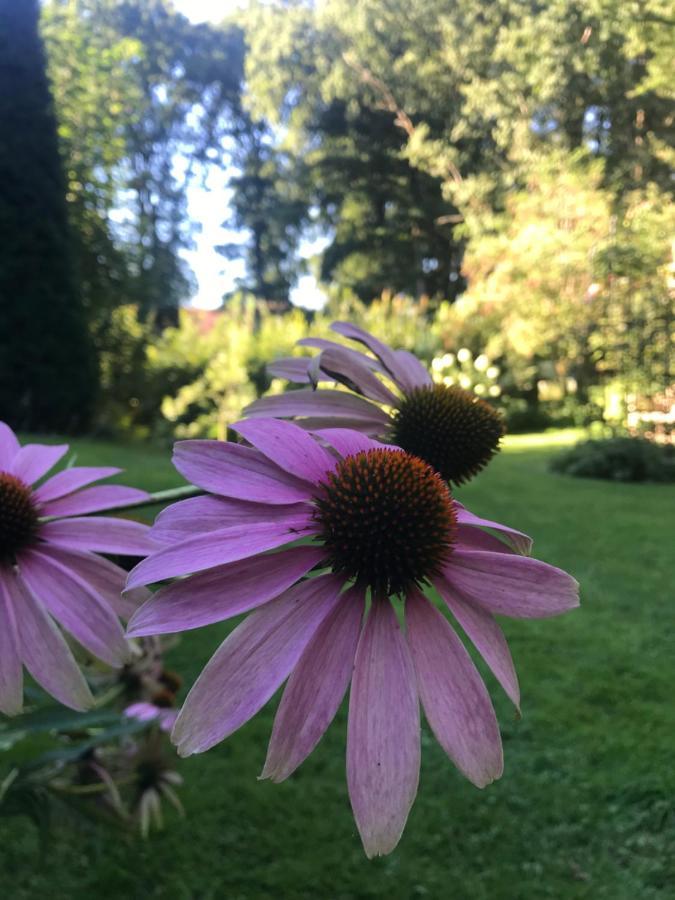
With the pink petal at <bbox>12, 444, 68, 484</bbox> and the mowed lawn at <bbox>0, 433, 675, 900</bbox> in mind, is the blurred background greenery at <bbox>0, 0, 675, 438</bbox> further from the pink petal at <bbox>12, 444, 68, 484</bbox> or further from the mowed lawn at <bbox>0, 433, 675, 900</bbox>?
the pink petal at <bbox>12, 444, 68, 484</bbox>

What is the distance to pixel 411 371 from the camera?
623 millimetres

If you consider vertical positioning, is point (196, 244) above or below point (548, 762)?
above

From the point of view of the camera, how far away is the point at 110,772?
1.30 meters

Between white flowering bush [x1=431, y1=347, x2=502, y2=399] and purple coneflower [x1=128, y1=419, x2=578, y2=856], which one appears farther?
white flowering bush [x1=431, y1=347, x2=502, y2=399]

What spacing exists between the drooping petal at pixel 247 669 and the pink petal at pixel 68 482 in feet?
0.77

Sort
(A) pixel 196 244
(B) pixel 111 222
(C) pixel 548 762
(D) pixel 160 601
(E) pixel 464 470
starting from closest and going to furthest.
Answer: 1. (D) pixel 160 601
2. (E) pixel 464 470
3. (C) pixel 548 762
4. (B) pixel 111 222
5. (A) pixel 196 244

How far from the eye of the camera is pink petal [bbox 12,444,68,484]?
558 millimetres

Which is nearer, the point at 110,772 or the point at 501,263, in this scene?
the point at 110,772

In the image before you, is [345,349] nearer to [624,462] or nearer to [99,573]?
[99,573]

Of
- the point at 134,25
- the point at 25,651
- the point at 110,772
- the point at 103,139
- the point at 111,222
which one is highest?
the point at 134,25

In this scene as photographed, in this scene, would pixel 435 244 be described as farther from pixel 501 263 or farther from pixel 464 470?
pixel 464 470

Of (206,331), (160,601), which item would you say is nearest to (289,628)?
(160,601)

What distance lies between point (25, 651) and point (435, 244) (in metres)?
20.1

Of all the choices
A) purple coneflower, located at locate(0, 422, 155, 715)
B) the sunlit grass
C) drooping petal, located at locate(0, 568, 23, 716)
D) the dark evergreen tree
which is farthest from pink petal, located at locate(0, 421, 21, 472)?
the sunlit grass
